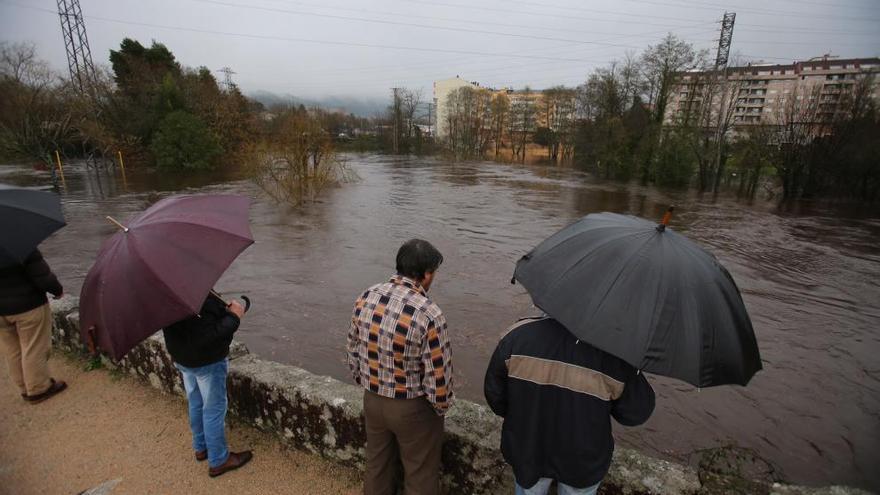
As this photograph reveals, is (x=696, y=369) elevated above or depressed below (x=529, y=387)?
above

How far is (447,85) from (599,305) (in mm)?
93379

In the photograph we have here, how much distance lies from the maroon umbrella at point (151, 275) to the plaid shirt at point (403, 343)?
93 cm

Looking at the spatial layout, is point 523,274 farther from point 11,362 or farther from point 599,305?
→ point 11,362

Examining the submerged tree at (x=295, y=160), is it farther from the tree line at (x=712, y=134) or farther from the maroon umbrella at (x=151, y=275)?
the tree line at (x=712, y=134)

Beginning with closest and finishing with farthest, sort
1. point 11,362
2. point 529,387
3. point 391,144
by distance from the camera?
point 529,387 → point 11,362 → point 391,144

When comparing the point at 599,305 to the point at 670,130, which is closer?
the point at 599,305

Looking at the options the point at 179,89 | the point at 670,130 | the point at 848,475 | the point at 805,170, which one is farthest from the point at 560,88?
the point at 848,475

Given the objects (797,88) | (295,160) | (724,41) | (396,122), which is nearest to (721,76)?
(724,41)

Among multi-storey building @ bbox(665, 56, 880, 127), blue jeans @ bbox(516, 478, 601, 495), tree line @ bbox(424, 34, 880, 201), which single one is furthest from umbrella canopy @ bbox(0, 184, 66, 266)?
multi-storey building @ bbox(665, 56, 880, 127)

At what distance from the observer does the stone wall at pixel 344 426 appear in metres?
2.27

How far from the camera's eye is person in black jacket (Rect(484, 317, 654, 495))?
1.86 m

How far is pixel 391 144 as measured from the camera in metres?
68.1

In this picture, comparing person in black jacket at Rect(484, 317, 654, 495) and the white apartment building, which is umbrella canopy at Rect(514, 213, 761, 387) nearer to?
person in black jacket at Rect(484, 317, 654, 495)

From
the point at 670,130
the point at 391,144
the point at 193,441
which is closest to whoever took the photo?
the point at 193,441
